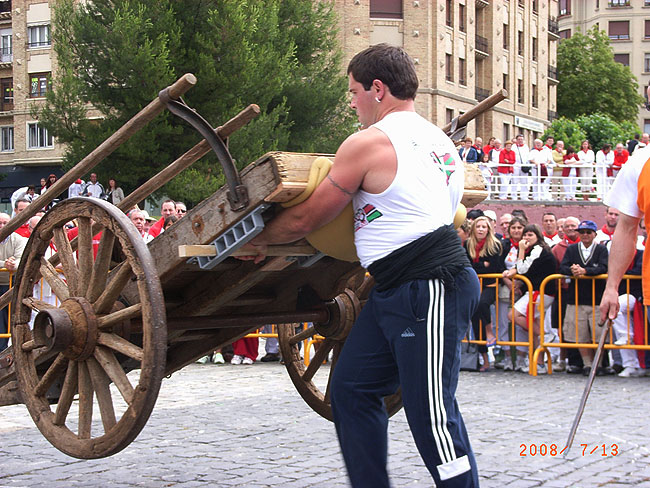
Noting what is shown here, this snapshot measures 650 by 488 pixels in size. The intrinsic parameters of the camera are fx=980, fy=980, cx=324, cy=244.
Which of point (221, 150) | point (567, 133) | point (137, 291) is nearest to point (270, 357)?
point (137, 291)

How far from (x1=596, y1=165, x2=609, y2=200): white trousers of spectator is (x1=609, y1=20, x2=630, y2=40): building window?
6091 cm

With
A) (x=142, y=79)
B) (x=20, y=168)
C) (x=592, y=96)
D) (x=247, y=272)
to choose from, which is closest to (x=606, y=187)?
(x=142, y=79)

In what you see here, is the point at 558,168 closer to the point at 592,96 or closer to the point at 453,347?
the point at 453,347

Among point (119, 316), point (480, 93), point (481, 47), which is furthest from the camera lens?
point (480, 93)

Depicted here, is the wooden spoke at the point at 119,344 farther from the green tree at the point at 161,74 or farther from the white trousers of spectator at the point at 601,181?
the white trousers of spectator at the point at 601,181

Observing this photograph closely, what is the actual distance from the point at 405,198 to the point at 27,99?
53195mm

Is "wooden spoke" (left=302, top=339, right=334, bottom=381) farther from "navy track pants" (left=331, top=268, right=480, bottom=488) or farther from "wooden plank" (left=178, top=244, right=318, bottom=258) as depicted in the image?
→ "navy track pants" (left=331, top=268, right=480, bottom=488)

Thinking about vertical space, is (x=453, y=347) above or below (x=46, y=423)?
above

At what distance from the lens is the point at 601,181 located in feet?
108

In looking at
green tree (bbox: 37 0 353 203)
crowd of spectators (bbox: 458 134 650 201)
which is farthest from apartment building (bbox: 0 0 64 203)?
crowd of spectators (bbox: 458 134 650 201)

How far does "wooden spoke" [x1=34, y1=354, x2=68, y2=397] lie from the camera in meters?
4.81

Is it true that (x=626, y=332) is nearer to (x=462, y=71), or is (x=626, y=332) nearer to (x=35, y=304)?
(x=35, y=304)

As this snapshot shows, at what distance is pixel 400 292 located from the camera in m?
3.87

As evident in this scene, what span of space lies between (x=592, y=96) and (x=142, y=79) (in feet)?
166
